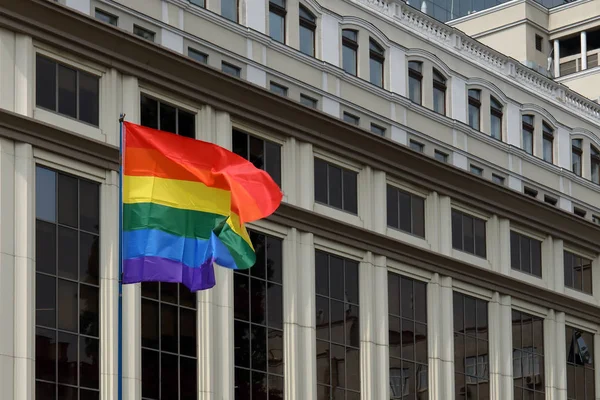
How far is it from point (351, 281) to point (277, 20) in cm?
966

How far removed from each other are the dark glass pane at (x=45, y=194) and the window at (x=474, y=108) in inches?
953

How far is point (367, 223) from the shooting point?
6256cm

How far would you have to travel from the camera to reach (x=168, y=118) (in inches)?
2144

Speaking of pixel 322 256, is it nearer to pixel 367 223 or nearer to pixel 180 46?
pixel 367 223

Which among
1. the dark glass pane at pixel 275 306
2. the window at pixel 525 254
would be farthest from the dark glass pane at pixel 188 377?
the window at pixel 525 254

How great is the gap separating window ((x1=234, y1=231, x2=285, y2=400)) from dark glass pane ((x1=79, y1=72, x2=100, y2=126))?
7.57 m

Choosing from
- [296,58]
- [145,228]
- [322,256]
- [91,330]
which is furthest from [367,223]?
[145,228]

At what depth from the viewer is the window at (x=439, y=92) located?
67625 mm

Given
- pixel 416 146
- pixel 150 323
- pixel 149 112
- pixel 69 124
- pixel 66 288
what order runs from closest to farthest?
pixel 66 288
pixel 69 124
pixel 150 323
pixel 149 112
pixel 416 146

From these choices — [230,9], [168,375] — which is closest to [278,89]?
[230,9]

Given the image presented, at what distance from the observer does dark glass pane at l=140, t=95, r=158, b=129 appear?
5341 centimetres

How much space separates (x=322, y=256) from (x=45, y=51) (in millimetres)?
14401

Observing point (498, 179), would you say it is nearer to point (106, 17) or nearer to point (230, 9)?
point (230, 9)

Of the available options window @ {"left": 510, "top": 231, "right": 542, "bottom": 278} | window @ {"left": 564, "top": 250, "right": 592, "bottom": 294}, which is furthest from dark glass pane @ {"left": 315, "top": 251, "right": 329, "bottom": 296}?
window @ {"left": 564, "top": 250, "right": 592, "bottom": 294}
